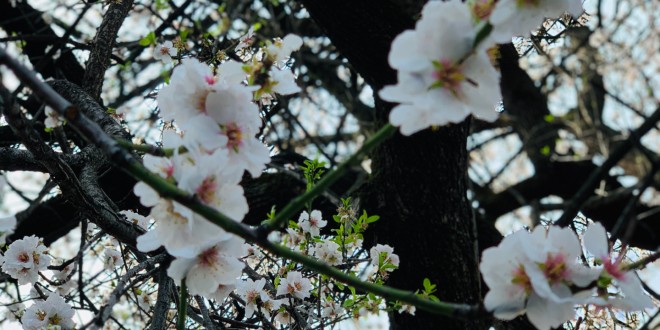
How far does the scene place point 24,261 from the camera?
214cm

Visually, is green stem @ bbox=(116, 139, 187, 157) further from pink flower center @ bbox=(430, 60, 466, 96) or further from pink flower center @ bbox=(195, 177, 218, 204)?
pink flower center @ bbox=(430, 60, 466, 96)

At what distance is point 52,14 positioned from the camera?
389 centimetres

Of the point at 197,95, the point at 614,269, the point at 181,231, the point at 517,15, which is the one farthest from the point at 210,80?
the point at 614,269

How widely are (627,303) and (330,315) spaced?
149 cm

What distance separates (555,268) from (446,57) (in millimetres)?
348

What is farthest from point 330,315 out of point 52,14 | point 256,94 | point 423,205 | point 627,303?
point 52,14

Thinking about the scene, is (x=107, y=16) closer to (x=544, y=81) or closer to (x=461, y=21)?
(x=461, y=21)

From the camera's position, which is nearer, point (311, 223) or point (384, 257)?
point (384, 257)

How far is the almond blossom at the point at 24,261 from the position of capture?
212cm

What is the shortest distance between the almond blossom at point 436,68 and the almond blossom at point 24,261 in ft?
5.85

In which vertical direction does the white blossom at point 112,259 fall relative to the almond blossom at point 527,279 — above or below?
above

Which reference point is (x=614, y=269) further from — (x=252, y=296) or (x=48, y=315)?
(x=48, y=315)

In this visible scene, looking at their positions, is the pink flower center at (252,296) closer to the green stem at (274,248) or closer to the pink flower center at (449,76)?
the green stem at (274,248)

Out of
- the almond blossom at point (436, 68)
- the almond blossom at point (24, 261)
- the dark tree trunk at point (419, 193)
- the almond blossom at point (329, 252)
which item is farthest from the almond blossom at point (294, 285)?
the almond blossom at point (436, 68)
